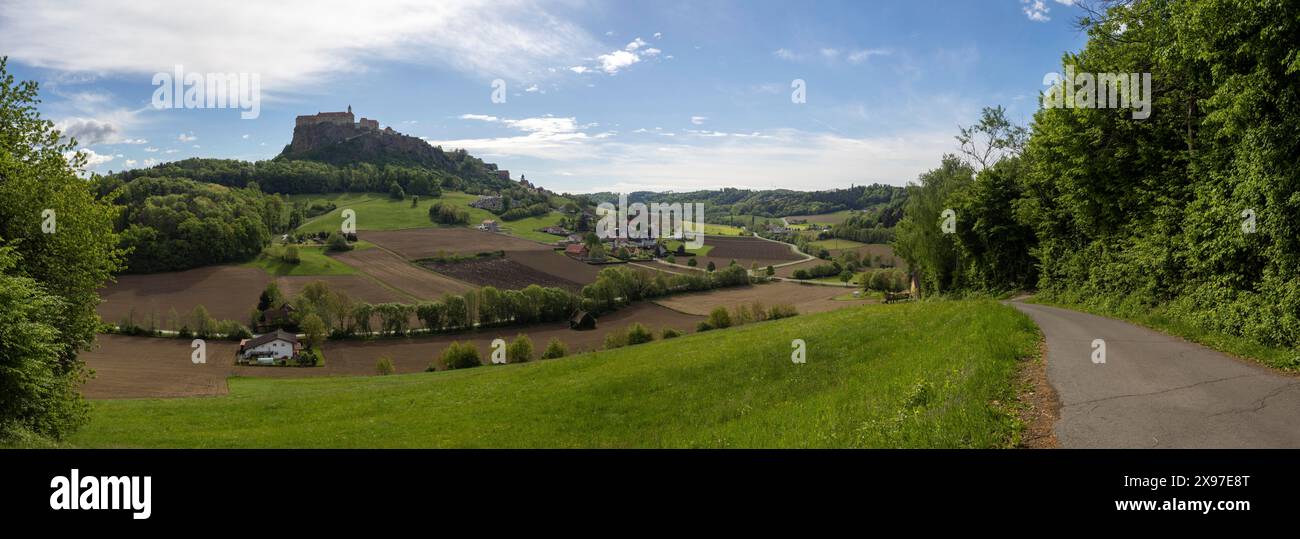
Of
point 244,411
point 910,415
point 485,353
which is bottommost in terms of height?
point 485,353

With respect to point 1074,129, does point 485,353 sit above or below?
below

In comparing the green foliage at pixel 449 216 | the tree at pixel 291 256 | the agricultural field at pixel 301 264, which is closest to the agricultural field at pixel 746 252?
the green foliage at pixel 449 216

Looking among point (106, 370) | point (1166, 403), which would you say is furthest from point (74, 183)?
point (106, 370)

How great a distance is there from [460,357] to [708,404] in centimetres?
4260

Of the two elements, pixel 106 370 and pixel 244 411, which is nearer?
pixel 244 411

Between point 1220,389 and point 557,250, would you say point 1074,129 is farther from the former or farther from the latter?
point 557,250

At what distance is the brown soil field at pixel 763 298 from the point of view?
8562 cm

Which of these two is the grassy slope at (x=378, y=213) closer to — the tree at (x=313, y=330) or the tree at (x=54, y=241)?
the tree at (x=313, y=330)

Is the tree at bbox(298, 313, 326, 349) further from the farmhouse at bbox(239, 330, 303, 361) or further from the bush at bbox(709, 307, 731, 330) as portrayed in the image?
the bush at bbox(709, 307, 731, 330)

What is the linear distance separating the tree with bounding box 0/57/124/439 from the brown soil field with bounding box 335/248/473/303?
70.7 meters

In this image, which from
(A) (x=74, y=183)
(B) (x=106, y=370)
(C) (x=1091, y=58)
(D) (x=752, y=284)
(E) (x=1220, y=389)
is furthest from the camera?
(D) (x=752, y=284)

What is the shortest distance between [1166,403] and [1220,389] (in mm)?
1878

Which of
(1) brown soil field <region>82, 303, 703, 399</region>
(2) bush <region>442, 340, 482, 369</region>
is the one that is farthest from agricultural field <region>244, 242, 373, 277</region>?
(2) bush <region>442, 340, 482, 369</region>

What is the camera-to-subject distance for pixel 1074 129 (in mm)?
25094
